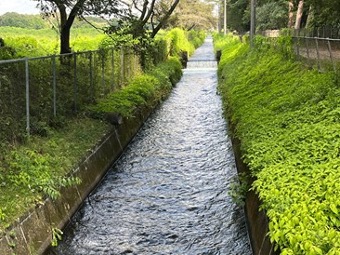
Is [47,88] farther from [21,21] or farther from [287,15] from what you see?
[287,15]

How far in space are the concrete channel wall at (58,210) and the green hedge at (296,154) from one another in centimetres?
294

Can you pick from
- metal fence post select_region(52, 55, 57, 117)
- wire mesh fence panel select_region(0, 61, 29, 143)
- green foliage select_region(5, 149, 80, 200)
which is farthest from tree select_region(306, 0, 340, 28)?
green foliage select_region(5, 149, 80, 200)

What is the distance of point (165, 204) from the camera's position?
8.51m

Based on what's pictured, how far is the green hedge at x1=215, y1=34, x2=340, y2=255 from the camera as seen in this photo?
467 centimetres

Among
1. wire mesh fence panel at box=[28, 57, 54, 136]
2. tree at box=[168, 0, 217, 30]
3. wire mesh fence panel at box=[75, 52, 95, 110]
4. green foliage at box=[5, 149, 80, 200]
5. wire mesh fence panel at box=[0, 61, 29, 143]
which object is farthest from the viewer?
tree at box=[168, 0, 217, 30]

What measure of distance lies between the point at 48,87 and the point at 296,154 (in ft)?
18.3

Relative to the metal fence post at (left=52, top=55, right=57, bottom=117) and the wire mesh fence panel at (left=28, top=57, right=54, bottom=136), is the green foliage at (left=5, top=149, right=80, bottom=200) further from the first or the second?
the metal fence post at (left=52, top=55, right=57, bottom=117)

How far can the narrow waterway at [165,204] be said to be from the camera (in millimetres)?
6863

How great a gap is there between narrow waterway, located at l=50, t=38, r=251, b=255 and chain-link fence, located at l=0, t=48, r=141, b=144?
176 centimetres

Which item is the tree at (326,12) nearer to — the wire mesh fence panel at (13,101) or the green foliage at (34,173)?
the wire mesh fence panel at (13,101)

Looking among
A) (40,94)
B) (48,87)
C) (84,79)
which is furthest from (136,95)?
(40,94)

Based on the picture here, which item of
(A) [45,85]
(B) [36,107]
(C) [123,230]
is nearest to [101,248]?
(C) [123,230]

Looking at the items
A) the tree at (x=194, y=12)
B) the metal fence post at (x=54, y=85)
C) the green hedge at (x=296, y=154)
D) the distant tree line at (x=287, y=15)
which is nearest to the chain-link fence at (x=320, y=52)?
the green hedge at (x=296, y=154)

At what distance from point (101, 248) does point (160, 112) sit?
38.5 feet
